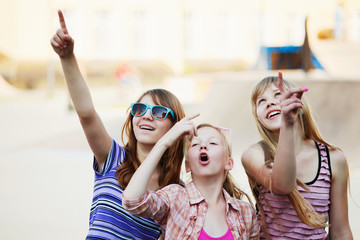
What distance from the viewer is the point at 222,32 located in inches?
1412

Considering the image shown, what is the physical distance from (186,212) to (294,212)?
604 mm

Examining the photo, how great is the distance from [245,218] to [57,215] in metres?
3.33

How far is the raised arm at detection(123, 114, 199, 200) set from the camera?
6.54ft

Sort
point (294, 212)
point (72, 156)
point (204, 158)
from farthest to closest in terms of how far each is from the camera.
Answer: point (72, 156)
point (294, 212)
point (204, 158)

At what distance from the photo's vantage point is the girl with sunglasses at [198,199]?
6.66 ft

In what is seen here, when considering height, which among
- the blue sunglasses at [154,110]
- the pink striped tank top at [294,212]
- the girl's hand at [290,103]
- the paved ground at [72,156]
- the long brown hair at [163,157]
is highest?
the girl's hand at [290,103]

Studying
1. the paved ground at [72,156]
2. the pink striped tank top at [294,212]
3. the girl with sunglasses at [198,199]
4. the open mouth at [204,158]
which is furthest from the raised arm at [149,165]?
the paved ground at [72,156]

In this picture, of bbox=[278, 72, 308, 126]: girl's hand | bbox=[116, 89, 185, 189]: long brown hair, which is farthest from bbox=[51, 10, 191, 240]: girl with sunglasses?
bbox=[278, 72, 308, 126]: girl's hand

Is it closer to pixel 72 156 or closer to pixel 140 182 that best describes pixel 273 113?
pixel 140 182

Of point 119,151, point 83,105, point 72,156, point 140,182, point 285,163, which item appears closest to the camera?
point 140,182

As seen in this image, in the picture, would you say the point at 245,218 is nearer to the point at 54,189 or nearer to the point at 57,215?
the point at 57,215

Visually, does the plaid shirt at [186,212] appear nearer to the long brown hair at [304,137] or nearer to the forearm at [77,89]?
the long brown hair at [304,137]

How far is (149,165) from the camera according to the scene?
2045 millimetres

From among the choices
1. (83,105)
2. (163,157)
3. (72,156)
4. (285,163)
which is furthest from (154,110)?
(72,156)
